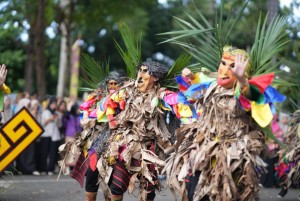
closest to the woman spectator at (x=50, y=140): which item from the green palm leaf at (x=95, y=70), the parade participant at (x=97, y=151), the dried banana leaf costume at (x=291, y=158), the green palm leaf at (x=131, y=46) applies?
the dried banana leaf costume at (x=291, y=158)

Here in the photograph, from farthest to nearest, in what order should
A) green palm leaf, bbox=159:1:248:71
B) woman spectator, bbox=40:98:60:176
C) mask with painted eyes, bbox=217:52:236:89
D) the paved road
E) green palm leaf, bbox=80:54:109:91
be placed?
woman spectator, bbox=40:98:60:176 → the paved road → green palm leaf, bbox=80:54:109:91 → green palm leaf, bbox=159:1:248:71 → mask with painted eyes, bbox=217:52:236:89

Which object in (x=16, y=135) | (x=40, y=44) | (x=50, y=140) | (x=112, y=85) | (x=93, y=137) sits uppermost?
(x=112, y=85)

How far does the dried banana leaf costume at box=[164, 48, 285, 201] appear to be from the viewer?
6051 millimetres

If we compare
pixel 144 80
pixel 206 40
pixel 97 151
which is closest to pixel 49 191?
pixel 97 151

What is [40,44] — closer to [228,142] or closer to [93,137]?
[93,137]

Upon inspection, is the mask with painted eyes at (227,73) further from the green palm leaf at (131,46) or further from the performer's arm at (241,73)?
the green palm leaf at (131,46)

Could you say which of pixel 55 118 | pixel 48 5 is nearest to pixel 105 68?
pixel 55 118

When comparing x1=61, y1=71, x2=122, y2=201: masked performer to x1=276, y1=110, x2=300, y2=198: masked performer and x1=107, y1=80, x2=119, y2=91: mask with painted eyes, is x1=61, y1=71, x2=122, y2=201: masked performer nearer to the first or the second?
x1=107, y1=80, x2=119, y2=91: mask with painted eyes

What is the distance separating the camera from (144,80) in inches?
305

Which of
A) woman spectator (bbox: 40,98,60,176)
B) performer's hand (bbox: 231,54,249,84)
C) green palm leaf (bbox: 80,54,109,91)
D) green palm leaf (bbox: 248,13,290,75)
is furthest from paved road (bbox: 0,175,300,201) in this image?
performer's hand (bbox: 231,54,249,84)

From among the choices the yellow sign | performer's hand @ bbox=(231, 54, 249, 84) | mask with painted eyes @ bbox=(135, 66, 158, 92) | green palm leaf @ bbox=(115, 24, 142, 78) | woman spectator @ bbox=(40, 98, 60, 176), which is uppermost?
performer's hand @ bbox=(231, 54, 249, 84)

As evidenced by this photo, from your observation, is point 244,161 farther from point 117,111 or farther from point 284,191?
point 284,191

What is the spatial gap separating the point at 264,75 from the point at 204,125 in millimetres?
758

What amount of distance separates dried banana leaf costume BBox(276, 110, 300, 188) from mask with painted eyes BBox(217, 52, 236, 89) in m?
4.53
